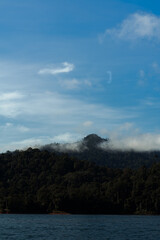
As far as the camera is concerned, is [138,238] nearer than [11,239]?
No

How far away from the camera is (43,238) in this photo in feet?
315

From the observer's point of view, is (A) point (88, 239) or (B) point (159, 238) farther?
(B) point (159, 238)

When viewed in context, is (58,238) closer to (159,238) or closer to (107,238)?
(107,238)

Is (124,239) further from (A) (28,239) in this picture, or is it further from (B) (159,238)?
(A) (28,239)

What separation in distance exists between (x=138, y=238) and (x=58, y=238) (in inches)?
840

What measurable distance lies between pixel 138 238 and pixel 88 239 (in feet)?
46.4

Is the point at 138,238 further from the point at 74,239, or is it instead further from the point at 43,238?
the point at 43,238

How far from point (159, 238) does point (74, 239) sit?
2382 cm

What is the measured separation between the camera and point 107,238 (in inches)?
3895

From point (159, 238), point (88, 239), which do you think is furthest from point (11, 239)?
point (159, 238)

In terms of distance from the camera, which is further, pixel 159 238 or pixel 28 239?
pixel 159 238

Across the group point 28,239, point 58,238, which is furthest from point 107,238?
point 28,239

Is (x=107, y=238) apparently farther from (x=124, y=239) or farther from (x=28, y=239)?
(x=28, y=239)

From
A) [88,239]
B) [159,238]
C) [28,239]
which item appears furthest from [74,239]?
[159,238]
